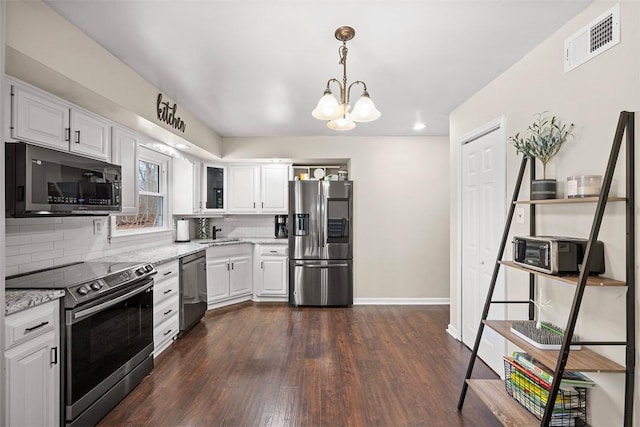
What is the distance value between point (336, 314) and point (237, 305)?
145cm

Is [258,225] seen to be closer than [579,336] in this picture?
No

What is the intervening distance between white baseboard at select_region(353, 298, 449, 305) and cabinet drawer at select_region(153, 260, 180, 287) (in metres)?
2.60

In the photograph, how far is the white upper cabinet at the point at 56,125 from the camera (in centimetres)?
203

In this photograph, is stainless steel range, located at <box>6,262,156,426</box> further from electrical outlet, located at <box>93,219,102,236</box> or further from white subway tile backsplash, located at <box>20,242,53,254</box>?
electrical outlet, located at <box>93,219,102,236</box>

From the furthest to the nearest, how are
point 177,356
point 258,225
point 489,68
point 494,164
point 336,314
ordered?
point 258,225 < point 336,314 < point 177,356 < point 494,164 < point 489,68

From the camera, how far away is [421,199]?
5.05 meters

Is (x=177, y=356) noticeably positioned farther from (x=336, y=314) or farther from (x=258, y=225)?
(x=258, y=225)

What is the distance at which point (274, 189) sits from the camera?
5.29 meters

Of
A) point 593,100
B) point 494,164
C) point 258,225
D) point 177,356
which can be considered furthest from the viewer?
point 258,225

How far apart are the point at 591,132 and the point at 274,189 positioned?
405 centimetres

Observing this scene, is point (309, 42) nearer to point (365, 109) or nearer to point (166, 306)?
point (365, 109)

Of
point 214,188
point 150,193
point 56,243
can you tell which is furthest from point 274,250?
point 56,243

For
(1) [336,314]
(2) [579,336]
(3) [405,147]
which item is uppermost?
(3) [405,147]

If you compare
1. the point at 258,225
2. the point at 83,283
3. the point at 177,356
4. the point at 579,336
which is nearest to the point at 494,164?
the point at 579,336
